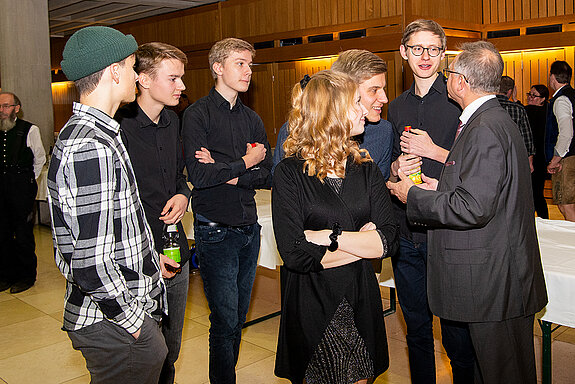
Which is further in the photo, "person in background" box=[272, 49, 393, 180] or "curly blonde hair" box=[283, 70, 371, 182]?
"person in background" box=[272, 49, 393, 180]

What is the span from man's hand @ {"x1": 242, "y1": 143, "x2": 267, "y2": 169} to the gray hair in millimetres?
1138

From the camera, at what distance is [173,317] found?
2.71m

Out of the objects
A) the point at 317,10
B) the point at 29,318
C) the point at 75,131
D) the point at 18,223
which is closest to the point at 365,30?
the point at 317,10

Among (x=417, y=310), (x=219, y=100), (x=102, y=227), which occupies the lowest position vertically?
(x=417, y=310)

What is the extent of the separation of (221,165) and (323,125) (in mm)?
886

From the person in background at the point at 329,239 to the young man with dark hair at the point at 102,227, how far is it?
538mm

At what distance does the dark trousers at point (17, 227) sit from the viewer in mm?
5711

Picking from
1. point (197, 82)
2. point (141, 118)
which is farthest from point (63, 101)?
point (141, 118)

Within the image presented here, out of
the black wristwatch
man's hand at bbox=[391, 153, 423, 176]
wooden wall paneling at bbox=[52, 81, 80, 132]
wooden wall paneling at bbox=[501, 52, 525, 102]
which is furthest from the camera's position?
wooden wall paneling at bbox=[52, 81, 80, 132]

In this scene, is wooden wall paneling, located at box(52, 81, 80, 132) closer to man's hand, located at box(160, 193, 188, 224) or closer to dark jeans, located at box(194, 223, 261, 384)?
dark jeans, located at box(194, 223, 261, 384)

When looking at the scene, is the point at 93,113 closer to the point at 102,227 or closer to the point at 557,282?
the point at 102,227

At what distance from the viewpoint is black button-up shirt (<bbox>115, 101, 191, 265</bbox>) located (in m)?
2.59

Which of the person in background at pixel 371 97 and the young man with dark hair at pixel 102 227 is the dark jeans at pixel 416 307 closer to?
the person in background at pixel 371 97

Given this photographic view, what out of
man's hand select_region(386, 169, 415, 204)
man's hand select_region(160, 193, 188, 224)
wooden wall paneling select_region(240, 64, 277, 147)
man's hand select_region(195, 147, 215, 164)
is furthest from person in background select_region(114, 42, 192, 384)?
wooden wall paneling select_region(240, 64, 277, 147)
